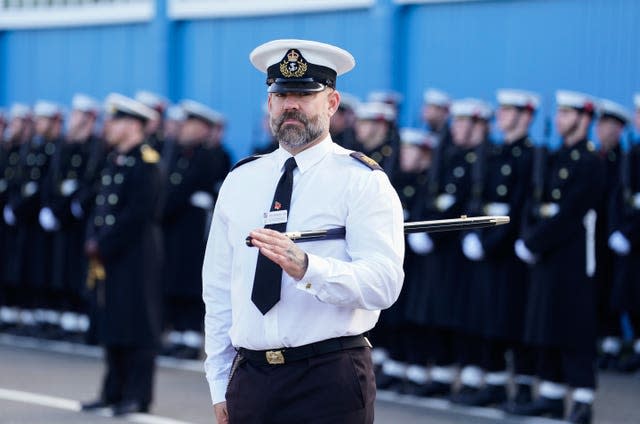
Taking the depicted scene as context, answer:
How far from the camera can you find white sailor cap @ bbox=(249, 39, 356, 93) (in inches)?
161

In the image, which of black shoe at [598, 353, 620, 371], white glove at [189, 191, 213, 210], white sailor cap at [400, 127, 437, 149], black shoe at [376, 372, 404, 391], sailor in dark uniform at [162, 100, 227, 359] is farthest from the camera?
white glove at [189, 191, 213, 210]

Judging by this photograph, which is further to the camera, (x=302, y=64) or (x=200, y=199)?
(x=200, y=199)

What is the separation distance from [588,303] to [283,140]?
183 inches

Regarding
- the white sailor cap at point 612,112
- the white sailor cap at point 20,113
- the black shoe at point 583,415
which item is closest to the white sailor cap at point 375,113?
the white sailor cap at point 612,112

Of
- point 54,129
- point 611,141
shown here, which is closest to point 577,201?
point 611,141

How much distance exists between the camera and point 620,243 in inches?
379

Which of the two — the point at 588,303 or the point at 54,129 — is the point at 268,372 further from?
the point at 54,129

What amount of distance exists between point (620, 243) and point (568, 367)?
171 centimetres

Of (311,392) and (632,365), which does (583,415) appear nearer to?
(632,365)

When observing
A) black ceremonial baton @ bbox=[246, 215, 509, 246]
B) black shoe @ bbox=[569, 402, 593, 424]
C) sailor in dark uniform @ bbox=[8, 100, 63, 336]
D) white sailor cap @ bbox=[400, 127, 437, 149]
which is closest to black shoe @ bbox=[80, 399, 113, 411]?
white sailor cap @ bbox=[400, 127, 437, 149]

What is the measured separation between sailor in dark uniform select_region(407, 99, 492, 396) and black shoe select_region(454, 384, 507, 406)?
12.0 inches

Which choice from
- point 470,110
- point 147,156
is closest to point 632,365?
point 470,110

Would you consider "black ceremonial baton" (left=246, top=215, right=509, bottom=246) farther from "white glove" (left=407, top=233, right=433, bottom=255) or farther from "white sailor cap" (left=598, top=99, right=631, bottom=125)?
"white sailor cap" (left=598, top=99, right=631, bottom=125)

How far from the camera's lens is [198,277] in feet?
36.8
